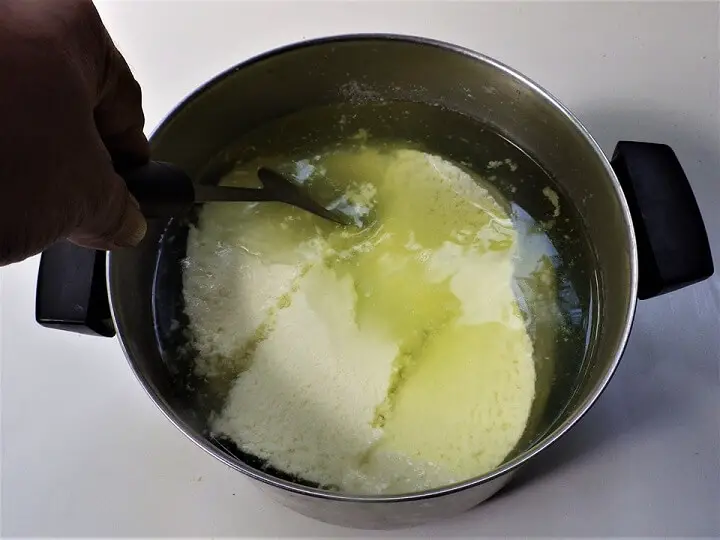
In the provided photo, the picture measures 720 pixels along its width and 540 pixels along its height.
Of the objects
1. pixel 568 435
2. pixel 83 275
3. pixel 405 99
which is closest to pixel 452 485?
pixel 568 435

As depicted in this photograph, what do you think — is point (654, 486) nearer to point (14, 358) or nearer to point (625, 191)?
point (625, 191)

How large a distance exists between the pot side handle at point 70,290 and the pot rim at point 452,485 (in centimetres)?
1

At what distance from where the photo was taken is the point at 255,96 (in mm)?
765

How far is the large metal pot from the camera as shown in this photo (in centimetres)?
56

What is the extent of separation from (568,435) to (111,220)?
0.49 meters

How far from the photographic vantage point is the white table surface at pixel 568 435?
676mm

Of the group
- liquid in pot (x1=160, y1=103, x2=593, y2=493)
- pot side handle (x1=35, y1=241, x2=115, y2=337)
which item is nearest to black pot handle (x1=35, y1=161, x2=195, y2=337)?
pot side handle (x1=35, y1=241, x2=115, y2=337)

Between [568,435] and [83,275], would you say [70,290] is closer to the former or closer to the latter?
[83,275]

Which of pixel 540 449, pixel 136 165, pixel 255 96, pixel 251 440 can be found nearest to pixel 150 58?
pixel 255 96

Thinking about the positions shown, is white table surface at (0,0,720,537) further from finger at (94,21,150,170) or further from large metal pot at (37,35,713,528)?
finger at (94,21,150,170)

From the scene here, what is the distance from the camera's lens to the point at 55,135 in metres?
0.41

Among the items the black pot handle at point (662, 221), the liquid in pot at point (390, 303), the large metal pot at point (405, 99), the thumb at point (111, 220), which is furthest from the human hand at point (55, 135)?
the black pot handle at point (662, 221)

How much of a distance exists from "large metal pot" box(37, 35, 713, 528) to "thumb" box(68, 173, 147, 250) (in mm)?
101

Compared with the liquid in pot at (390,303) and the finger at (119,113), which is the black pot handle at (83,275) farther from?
the liquid in pot at (390,303)
